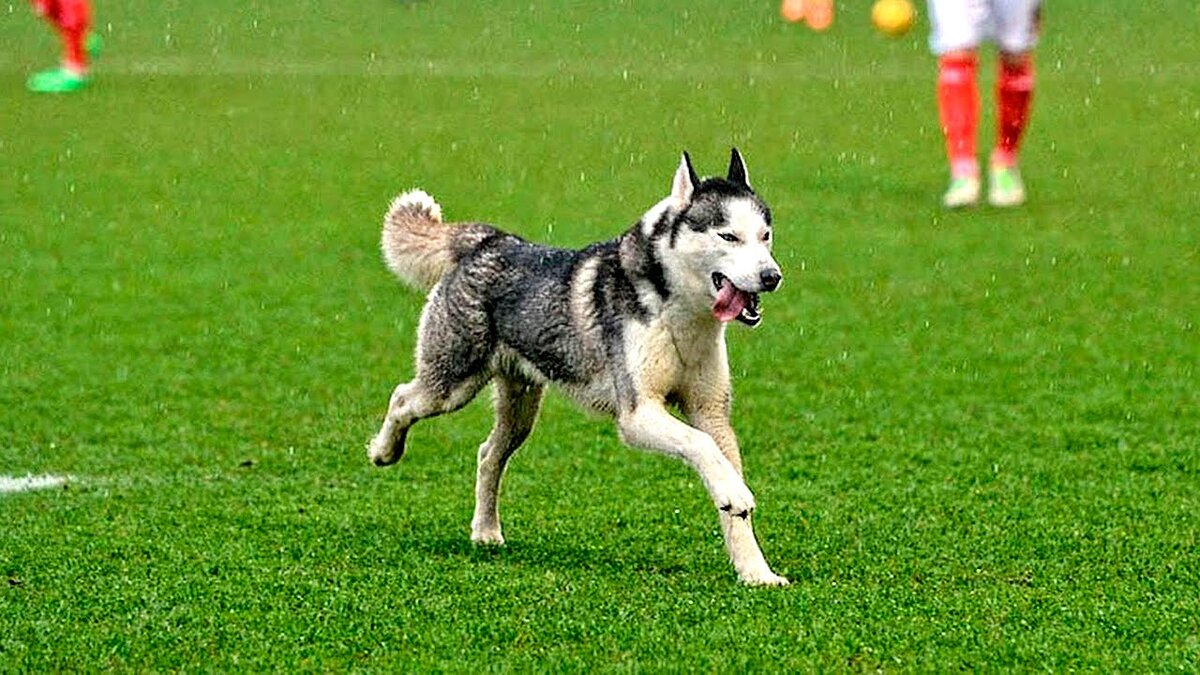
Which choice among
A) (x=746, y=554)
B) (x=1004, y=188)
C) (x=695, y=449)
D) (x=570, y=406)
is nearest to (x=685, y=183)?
(x=695, y=449)

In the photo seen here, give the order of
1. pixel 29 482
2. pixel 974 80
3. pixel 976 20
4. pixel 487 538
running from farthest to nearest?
pixel 974 80 → pixel 976 20 → pixel 29 482 → pixel 487 538

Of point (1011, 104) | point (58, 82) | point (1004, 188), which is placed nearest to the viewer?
point (1011, 104)

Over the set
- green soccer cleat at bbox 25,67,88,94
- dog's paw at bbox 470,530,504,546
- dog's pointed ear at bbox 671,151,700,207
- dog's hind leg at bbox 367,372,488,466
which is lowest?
green soccer cleat at bbox 25,67,88,94

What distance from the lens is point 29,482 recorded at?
339 inches

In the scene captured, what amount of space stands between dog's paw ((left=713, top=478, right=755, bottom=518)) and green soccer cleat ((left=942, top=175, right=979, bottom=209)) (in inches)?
342

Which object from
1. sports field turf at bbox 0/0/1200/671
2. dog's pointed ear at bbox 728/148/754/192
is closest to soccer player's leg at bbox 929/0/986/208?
sports field turf at bbox 0/0/1200/671

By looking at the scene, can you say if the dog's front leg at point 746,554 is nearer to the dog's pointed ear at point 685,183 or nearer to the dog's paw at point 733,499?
the dog's paw at point 733,499

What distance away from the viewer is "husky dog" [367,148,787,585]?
6590 mm

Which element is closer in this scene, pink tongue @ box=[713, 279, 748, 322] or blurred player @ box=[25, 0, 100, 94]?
pink tongue @ box=[713, 279, 748, 322]

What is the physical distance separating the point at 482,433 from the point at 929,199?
6.51 metres

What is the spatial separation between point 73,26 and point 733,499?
604 inches

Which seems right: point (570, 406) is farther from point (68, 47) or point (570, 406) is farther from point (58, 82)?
point (68, 47)

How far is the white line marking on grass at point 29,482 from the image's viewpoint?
334 inches

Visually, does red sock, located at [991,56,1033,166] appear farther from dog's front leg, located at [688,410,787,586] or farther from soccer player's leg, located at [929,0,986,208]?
dog's front leg, located at [688,410,787,586]
